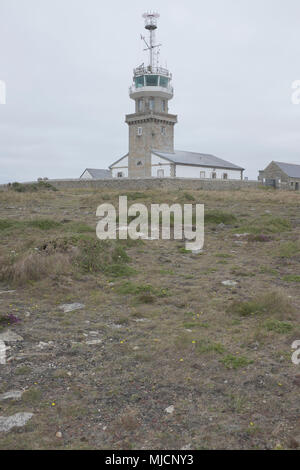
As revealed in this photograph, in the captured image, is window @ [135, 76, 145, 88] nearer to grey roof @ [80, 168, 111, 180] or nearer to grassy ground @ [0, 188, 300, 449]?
grey roof @ [80, 168, 111, 180]

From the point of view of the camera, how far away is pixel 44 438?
408cm

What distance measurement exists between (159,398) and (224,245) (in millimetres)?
8613

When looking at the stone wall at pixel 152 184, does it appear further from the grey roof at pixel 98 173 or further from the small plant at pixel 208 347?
the small plant at pixel 208 347

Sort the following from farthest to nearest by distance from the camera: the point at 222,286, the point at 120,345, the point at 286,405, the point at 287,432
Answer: the point at 222,286 < the point at 120,345 < the point at 286,405 < the point at 287,432

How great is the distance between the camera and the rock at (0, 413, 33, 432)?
168 inches

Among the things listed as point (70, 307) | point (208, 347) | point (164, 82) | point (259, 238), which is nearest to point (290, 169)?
point (164, 82)

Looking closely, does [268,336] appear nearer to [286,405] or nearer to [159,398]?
[286,405]

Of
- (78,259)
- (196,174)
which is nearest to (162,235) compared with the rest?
(78,259)

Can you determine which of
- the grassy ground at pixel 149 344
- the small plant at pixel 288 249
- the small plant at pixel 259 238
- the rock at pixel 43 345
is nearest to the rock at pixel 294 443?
the grassy ground at pixel 149 344

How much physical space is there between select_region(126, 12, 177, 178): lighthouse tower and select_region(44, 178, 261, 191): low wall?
45.4ft

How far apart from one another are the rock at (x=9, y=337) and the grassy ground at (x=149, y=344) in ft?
0.43

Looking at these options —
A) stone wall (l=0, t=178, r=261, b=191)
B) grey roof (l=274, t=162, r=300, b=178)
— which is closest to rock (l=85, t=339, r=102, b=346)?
stone wall (l=0, t=178, r=261, b=191)
